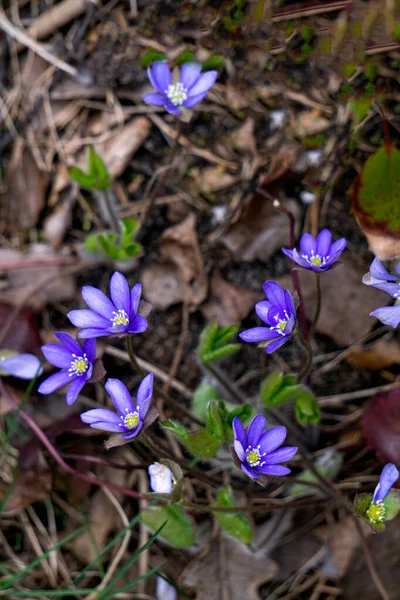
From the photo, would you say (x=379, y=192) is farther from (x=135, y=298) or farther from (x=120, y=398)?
(x=120, y=398)

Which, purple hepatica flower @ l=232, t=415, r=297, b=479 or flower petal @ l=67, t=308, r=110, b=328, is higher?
flower petal @ l=67, t=308, r=110, b=328

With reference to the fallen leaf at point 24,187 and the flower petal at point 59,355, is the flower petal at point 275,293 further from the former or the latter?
the fallen leaf at point 24,187

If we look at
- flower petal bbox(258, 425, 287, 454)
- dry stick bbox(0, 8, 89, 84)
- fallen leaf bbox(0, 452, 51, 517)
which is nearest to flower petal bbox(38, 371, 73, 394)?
flower petal bbox(258, 425, 287, 454)

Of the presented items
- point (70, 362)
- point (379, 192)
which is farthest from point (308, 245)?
point (70, 362)

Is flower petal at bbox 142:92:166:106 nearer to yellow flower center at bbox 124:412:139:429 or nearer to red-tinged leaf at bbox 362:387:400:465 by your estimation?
yellow flower center at bbox 124:412:139:429

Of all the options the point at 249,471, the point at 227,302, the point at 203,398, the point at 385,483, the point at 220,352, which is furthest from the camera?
the point at 227,302
